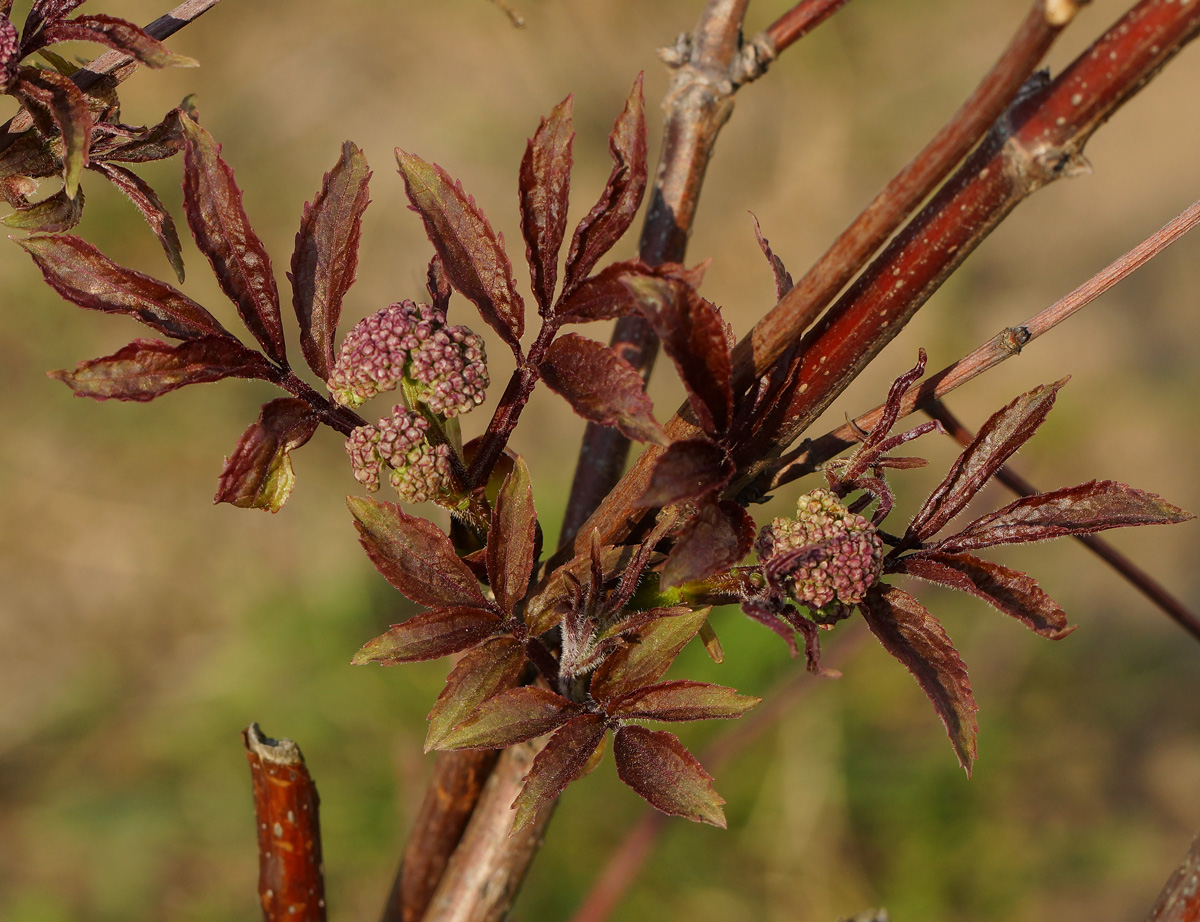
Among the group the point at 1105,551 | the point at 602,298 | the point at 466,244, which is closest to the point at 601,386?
the point at 602,298

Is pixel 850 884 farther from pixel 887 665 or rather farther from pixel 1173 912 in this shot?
pixel 1173 912

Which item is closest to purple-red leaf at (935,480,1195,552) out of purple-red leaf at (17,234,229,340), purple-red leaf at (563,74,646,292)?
purple-red leaf at (563,74,646,292)

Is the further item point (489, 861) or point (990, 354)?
point (489, 861)

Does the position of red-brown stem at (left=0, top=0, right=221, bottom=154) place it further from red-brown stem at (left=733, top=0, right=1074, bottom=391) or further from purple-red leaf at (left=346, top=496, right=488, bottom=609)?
red-brown stem at (left=733, top=0, right=1074, bottom=391)

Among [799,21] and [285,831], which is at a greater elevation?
[799,21]

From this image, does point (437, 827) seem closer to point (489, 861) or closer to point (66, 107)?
point (489, 861)

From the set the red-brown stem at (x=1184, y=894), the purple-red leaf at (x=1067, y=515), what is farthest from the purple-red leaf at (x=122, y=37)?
the red-brown stem at (x=1184, y=894)

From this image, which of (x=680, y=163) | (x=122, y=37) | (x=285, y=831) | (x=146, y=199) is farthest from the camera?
(x=680, y=163)
